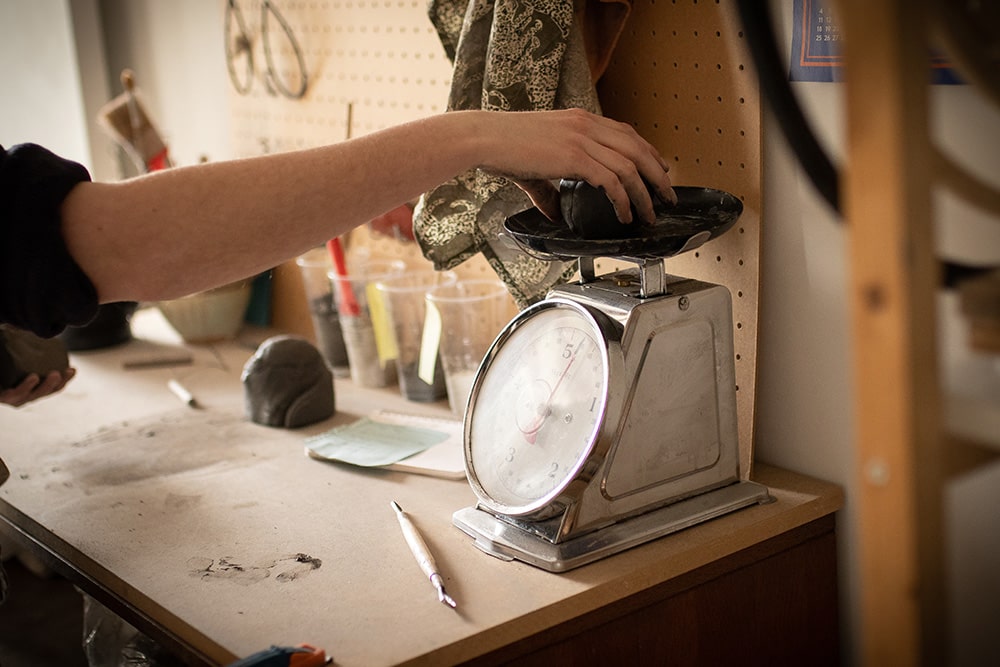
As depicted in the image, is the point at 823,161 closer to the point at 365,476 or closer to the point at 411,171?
the point at 411,171

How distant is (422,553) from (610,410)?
27 cm

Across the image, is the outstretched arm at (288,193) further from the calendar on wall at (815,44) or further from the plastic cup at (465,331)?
the plastic cup at (465,331)

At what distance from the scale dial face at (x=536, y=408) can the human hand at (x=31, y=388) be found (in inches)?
25.5

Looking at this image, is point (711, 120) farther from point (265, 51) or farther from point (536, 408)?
point (265, 51)

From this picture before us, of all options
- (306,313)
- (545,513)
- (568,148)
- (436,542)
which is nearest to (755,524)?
(545,513)

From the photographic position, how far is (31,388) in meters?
1.47

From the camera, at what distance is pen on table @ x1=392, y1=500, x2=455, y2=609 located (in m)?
1.08

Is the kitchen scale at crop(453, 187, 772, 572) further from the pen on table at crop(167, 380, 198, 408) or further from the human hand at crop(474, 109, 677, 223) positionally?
the pen on table at crop(167, 380, 198, 408)

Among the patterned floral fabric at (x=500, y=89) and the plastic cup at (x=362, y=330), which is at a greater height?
the patterned floral fabric at (x=500, y=89)

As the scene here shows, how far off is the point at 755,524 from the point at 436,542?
0.37 metres

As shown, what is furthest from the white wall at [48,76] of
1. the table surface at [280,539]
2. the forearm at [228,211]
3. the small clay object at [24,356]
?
the forearm at [228,211]

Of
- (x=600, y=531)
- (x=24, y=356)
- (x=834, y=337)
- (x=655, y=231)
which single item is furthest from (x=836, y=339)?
(x=24, y=356)

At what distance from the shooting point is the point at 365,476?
145 cm

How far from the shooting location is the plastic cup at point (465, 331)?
5.52 feet
